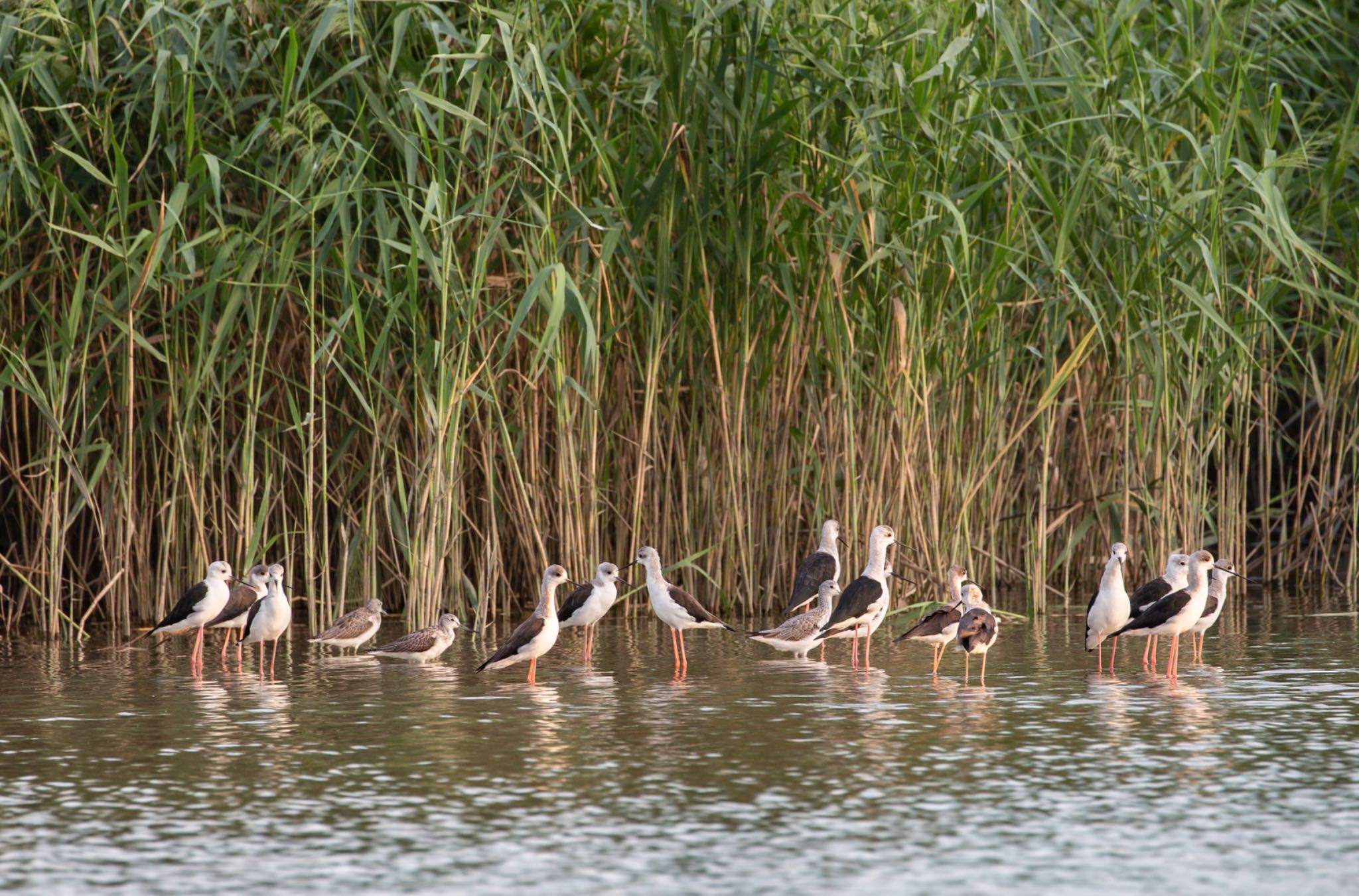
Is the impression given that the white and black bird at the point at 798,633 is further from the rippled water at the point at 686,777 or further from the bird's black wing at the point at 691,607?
the bird's black wing at the point at 691,607

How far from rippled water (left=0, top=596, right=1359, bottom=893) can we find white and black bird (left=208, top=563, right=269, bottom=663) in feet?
1.48

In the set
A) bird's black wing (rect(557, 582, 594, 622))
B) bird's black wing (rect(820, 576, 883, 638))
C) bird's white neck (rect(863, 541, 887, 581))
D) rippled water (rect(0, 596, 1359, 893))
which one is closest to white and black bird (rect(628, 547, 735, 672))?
rippled water (rect(0, 596, 1359, 893))

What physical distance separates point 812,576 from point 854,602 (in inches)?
46.0

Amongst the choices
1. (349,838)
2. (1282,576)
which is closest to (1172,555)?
(1282,576)

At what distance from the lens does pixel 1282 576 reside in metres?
14.9

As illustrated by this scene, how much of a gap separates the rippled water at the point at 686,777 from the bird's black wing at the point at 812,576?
2.55ft

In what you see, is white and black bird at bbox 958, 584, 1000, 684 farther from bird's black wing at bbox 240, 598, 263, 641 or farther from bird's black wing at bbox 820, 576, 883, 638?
bird's black wing at bbox 240, 598, 263, 641

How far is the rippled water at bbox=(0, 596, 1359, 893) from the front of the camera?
5.76 meters

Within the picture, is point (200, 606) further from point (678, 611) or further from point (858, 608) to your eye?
point (858, 608)

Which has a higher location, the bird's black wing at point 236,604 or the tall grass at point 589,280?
the tall grass at point 589,280

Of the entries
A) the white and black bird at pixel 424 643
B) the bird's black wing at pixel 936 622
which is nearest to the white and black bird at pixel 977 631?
the bird's black wing at pixel 936 622

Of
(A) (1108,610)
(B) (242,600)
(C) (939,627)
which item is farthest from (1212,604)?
(B) (242,600)

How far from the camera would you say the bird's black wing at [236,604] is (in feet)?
36.2

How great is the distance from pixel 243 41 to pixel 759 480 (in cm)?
410
